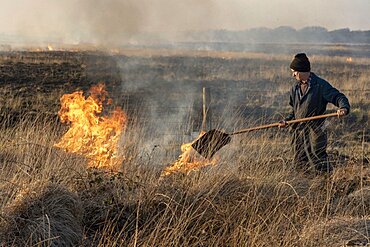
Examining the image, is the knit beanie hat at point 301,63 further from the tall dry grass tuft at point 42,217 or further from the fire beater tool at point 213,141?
the tall dry grass tuft at point 42,217

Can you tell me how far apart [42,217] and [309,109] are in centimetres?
393

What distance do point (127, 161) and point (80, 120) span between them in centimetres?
147

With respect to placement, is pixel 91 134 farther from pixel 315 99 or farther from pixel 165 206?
pixel 315 99

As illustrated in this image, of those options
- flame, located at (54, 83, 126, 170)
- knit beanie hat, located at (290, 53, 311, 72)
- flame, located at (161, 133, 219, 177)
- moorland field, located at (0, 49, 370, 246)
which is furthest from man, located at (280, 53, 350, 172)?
flame, located at (54, 83, 126, 170)

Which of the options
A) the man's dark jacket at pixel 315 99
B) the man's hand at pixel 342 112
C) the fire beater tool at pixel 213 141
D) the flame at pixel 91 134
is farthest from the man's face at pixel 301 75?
the flame at pixel 91 134

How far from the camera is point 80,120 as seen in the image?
6055mm

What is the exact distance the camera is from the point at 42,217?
3188 mm

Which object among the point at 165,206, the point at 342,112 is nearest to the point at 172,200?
the point at 165,206

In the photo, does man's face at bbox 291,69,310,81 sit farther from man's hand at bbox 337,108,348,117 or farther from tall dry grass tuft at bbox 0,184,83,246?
tall dry grass tuft at bbox 0,184,83,246

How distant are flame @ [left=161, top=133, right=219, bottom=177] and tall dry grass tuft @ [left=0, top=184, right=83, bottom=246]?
116 centimetres

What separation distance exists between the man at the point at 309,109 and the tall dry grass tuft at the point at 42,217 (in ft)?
10.3

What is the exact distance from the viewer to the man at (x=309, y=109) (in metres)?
5.74

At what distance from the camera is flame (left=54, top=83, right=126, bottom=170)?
520 cm

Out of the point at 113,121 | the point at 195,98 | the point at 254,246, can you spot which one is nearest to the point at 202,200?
the point at 254,246
